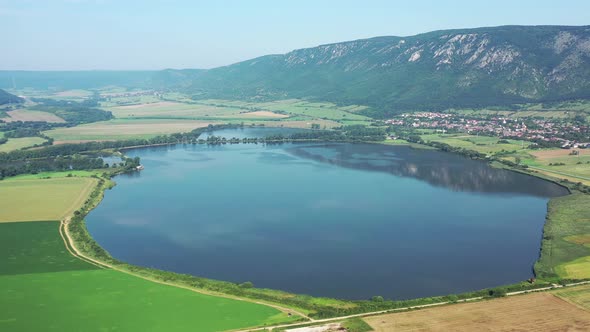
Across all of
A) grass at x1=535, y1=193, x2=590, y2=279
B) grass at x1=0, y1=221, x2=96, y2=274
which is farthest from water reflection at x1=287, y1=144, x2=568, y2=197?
grass at x1=0, y1=221, x2=96, y2=274

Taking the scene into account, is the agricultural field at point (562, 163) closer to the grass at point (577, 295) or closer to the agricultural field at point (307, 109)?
the grass at point (577, 295)

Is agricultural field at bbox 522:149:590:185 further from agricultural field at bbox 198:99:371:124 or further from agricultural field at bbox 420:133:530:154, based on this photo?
agricultural field at bbox 198:99:371:124

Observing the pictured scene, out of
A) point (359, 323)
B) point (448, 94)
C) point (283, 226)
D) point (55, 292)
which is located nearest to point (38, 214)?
point (55, 292)

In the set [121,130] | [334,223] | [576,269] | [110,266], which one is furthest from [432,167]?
[121,130]

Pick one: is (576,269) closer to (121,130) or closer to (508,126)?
(508,126)

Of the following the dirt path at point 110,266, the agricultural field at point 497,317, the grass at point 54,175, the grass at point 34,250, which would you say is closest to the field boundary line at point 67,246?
the dirt path at point 110,266

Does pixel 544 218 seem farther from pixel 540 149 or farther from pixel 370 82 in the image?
pixel 370 82

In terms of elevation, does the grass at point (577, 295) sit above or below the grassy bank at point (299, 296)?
above
